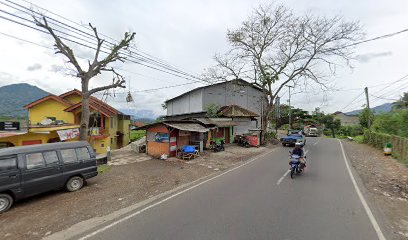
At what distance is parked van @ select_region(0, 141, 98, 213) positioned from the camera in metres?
6.98

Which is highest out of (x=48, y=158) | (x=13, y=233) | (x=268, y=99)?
(x=268, y=99)

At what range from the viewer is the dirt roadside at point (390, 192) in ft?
17.7

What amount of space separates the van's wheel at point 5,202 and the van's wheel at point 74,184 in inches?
72.5

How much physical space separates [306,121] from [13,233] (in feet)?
202

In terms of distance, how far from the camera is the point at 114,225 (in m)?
5.49

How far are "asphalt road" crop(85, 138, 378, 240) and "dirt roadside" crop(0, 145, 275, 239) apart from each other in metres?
1.39

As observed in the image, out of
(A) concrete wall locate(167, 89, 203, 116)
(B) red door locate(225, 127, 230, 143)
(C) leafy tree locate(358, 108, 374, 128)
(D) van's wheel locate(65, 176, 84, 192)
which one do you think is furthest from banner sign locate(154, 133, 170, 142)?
(C) leafy tree locate(358, 108, 374, 128)

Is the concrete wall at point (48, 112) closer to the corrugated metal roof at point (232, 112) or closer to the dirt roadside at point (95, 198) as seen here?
the dirt roadside at point (95, 198)

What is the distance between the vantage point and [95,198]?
25.4 feet

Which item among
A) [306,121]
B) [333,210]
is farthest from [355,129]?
[333,210]

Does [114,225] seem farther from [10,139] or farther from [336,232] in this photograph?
[10,139]

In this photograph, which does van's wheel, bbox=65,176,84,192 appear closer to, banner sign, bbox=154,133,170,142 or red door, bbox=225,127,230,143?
banner sign, bbox=154,133,170,142

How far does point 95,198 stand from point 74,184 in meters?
1.91

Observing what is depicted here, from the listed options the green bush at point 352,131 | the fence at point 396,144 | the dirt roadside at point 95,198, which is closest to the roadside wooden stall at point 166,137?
the dirt roadside at point 95,198
